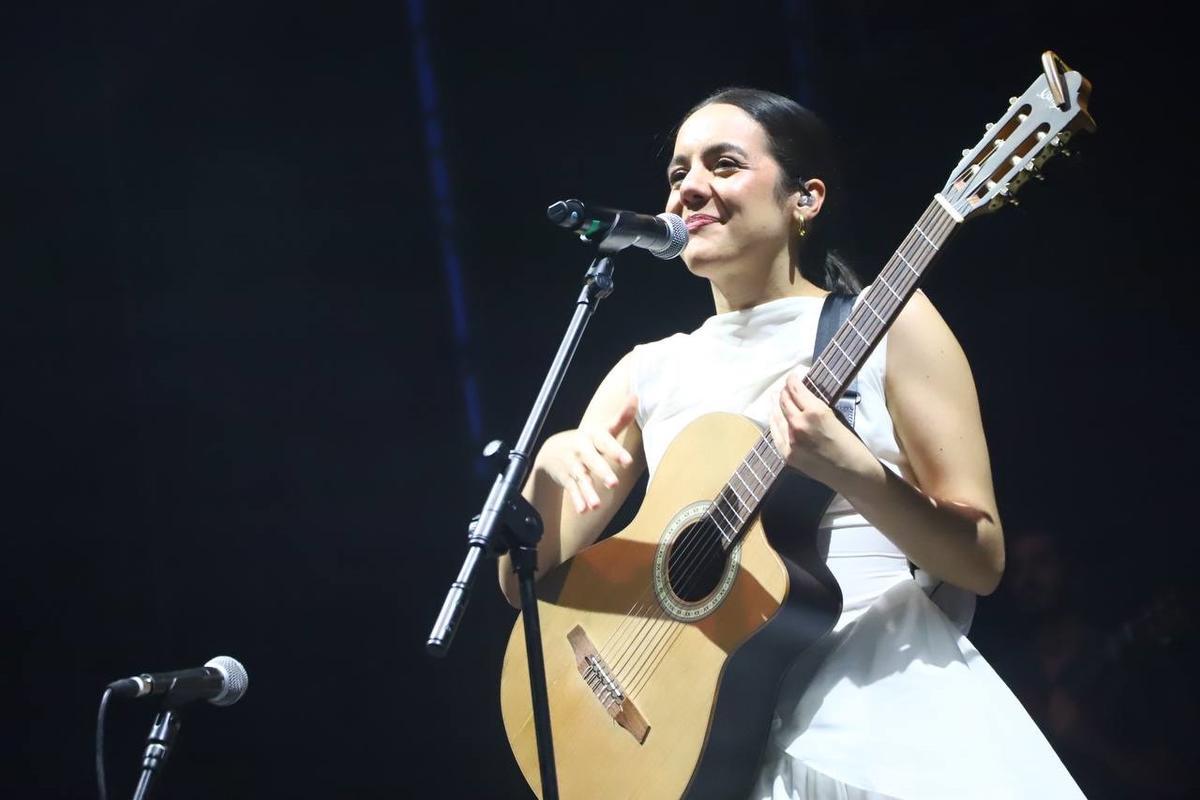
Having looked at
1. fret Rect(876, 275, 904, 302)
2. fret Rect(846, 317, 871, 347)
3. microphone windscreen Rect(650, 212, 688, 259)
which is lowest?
fret Rect(846, 317, 871, 347)

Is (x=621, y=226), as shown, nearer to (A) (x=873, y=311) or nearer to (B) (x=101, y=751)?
(A) (x=873, y=311)

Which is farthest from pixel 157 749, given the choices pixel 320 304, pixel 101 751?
pixel 320 304

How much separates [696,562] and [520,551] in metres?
0.35

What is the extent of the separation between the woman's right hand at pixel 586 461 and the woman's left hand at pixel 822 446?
249 mm

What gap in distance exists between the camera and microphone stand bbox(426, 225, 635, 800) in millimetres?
1561

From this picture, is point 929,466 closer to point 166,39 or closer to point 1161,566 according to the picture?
point 1161,566

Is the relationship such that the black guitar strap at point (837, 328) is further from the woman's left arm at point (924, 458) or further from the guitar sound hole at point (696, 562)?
the guitar sound hole at point (696, 562)

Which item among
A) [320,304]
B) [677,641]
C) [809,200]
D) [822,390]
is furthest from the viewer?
[320,304]

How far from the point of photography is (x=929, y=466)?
182cm

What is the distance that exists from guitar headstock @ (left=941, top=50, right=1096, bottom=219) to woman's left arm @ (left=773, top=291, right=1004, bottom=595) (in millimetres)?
268

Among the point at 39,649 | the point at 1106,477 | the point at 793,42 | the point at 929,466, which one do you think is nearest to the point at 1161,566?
the point at 1106,477

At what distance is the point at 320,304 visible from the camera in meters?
3.41

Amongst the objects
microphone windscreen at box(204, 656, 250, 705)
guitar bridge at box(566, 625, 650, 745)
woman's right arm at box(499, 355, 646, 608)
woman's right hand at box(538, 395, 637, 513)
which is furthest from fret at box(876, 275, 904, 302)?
microphone windscreen at box(204, 656, 250, 705)

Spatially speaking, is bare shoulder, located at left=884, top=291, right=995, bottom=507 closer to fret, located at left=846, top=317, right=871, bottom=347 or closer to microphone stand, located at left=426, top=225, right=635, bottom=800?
fret, located at left=846, top=317, right=871, bottom=347
